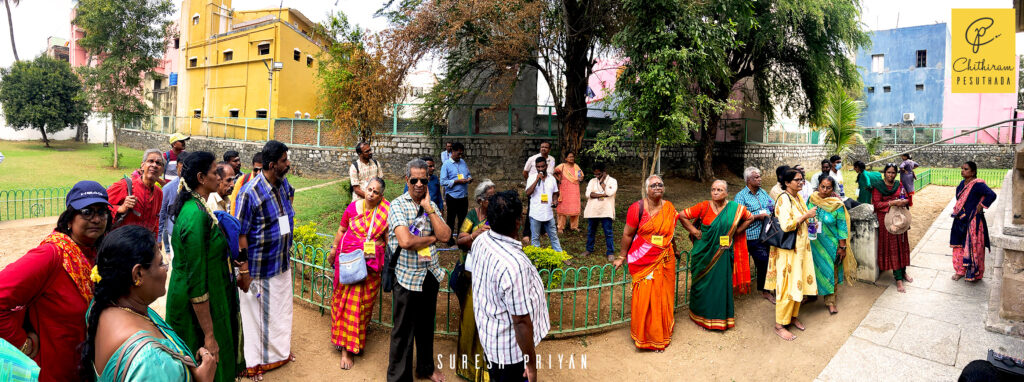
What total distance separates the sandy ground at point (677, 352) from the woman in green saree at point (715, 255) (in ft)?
0.66

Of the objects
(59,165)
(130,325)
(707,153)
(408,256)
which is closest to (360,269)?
(408,256)

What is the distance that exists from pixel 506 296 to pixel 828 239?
14.0 feet

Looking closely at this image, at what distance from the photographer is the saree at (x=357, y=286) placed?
4141mm

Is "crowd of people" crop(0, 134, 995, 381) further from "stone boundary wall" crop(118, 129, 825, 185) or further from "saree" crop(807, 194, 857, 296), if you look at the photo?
"stone boundary wall" crop(118, 129, 825, 185)

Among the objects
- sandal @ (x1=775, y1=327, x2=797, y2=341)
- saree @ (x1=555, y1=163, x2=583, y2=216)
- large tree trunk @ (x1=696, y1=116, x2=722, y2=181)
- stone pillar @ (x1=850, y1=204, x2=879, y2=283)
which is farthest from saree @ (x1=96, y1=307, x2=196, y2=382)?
large tree trunk @ (x1=696, y1=116, x2=722, y2=181)

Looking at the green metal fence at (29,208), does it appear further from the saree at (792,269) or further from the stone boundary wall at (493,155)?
the saree at (792,269)

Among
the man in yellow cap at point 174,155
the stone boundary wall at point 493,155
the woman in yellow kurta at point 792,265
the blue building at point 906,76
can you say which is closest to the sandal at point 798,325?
the woman in yellow kurta at point 792,265

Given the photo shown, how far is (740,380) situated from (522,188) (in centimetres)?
931

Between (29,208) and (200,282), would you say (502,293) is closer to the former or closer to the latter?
(200,282)

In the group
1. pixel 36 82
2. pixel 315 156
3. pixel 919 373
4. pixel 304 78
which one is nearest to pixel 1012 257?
pixel 919 373

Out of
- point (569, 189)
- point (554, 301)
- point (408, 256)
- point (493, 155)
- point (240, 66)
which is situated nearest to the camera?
point (408, 256)

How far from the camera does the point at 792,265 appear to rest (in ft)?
16.9

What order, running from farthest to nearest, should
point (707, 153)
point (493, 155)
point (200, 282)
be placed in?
point (707, 153), point (493, 155), point (200, 282)

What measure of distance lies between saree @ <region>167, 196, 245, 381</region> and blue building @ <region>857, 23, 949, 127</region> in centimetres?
3443
